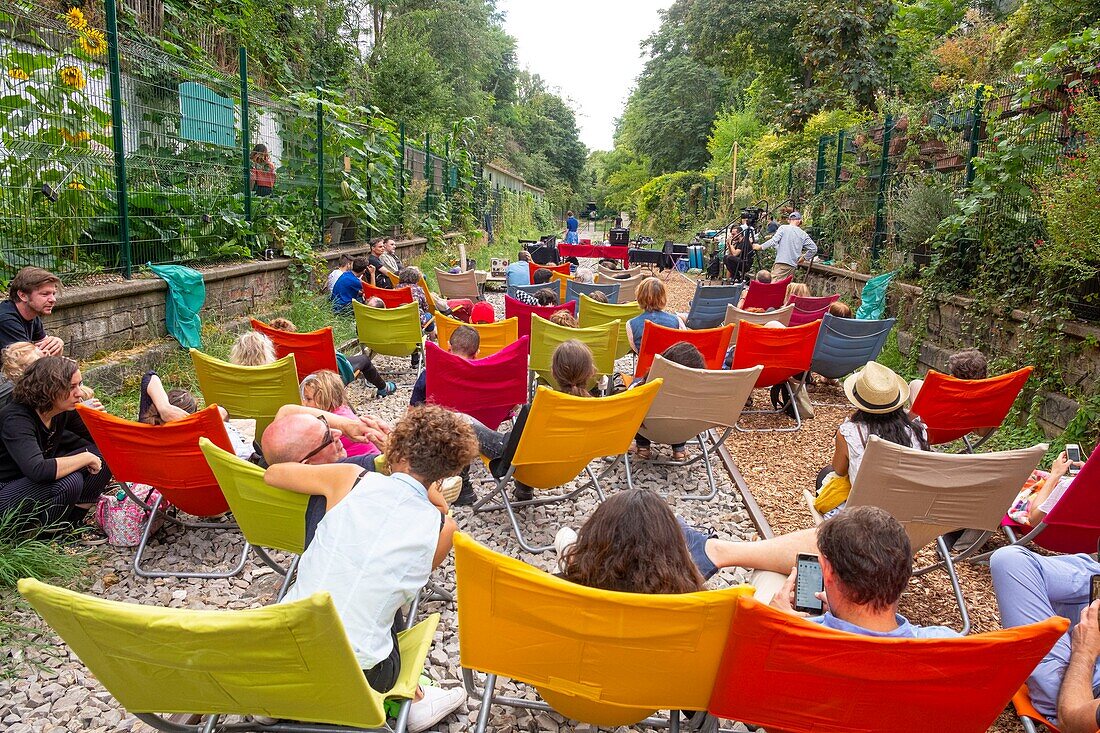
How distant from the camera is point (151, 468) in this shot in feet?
10.0

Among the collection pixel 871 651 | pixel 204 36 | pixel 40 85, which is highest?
pixel 204 36

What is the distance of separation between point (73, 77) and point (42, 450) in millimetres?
3570

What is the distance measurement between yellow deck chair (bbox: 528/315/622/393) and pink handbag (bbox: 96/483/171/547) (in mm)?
2871

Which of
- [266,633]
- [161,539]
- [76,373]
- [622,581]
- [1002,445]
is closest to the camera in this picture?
[266,633]

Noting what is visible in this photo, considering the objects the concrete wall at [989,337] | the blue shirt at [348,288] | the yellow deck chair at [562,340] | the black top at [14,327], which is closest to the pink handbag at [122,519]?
the black top at [14,327]

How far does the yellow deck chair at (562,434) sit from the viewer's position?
3275 millimetres

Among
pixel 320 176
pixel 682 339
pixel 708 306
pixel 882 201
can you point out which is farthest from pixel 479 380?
pixel 882 201

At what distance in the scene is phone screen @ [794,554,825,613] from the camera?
203 centimetres

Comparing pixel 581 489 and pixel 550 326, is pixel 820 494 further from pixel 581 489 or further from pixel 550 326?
pixel 550 326

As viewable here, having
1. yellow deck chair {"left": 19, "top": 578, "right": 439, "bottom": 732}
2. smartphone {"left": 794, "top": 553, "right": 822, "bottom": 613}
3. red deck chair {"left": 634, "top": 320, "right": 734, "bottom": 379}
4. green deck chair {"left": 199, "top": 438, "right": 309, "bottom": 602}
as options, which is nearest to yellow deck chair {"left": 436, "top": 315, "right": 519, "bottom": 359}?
red deck chair {"left": 634, "top": 320, "right": 734, "bottom": 379}

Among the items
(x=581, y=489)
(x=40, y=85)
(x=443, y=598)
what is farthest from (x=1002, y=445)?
(x=40, y=85)

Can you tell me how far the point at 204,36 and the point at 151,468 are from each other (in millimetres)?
15489

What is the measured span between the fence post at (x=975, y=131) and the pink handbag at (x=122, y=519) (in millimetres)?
7728

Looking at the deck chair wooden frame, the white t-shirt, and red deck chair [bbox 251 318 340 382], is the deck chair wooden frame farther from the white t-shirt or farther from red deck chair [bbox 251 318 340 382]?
red deck chair [bbox 251 318 340 382]
